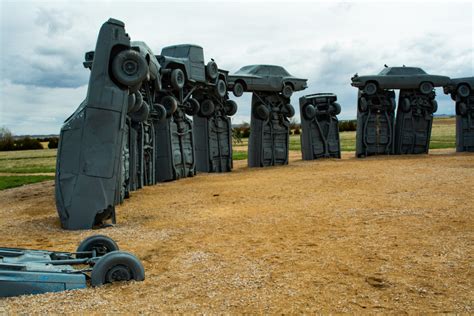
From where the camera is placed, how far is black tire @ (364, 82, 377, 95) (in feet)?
68.4

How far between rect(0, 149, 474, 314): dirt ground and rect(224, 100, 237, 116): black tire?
6.64 metres

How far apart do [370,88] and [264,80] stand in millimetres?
5076

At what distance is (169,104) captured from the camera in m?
14.5

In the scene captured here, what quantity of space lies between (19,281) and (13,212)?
6.17 meters

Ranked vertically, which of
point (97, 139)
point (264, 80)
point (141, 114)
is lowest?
point (97, 139)

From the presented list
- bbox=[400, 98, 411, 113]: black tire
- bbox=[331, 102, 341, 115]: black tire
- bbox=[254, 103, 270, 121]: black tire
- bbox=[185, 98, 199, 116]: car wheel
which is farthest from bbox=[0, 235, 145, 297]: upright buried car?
bbox=[400, 98, 411, 113]: black tire

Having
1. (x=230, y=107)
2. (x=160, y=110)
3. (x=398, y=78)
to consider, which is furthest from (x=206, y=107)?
(x=398, y=78)

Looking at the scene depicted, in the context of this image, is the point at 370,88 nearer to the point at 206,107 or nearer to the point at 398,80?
the point at 398,80

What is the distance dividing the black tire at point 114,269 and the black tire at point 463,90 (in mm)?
20761

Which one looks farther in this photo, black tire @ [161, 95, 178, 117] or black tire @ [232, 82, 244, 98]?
black tire @ [232, 82, 244, 98]

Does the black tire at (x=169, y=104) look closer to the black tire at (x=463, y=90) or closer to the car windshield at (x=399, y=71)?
the car windshield at (x=399, y=71)

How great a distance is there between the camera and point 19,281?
4.31 m

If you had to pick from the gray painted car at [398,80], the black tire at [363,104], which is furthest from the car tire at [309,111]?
the gray painted car at [398,80]

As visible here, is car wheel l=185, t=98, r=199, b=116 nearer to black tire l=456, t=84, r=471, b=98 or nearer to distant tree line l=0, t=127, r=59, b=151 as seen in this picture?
black tire l=456, t=84, r=471, b=98
